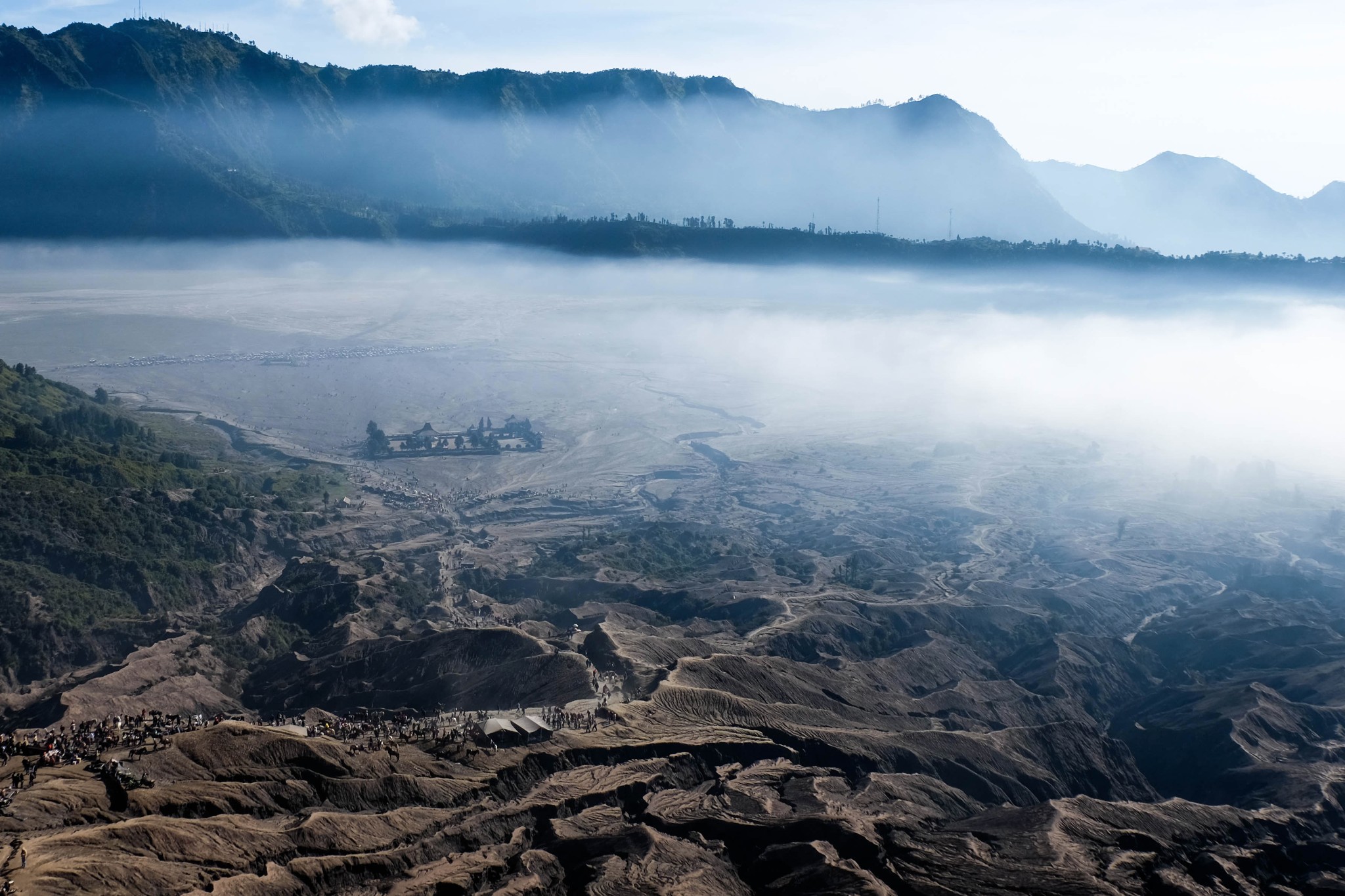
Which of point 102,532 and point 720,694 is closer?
point 720,694

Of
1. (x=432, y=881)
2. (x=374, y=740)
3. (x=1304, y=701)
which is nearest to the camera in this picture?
(x=432, y=881)

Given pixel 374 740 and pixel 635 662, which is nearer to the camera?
pixel 374 740

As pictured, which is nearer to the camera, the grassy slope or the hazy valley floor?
the hazy valley floor

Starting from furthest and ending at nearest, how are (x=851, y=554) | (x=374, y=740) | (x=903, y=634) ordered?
(x=851, y=554) < (x=903, y=634) < (x=374, y=740)

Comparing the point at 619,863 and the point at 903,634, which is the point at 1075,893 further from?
the point at 903,634

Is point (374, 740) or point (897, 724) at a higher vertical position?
point (374, 740)

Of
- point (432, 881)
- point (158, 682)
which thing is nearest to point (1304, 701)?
point (432, 881)

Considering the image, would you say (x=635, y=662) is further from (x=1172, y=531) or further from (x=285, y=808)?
(x=1172, y=531)

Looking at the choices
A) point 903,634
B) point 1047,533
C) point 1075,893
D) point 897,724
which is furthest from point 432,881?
point 1047,533

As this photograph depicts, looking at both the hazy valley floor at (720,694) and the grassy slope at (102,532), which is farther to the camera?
the grassy slope at (102,532)
